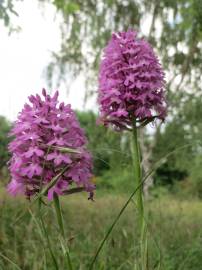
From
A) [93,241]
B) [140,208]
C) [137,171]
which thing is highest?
[137,171]

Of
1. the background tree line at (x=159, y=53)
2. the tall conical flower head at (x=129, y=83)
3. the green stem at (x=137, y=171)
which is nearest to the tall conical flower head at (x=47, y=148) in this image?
the green stem at (x=137, y=171)

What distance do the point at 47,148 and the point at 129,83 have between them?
0.81 meters

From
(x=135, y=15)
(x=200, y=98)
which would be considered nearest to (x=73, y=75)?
(x=135, y=15)

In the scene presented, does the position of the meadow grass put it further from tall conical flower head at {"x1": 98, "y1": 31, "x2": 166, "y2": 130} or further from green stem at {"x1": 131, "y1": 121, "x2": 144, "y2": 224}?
tall conical flower head at {"x1": 98, "y1": 31, "x2": 166, "y2": 130}

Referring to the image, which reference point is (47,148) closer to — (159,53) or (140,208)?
(140,208)

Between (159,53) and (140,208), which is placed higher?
(159,53)

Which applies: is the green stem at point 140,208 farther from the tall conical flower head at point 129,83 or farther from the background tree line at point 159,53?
the background tree line at point 159,53

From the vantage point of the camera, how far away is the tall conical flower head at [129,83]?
290 centimetres

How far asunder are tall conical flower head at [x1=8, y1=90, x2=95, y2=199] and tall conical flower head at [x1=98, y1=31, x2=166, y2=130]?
21.9 inches

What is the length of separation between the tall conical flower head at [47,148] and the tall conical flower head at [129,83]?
56 centimetres

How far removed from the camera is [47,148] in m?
2.29

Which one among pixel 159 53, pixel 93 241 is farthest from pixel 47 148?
pixel 159 53

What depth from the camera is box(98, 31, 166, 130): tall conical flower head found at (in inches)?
114

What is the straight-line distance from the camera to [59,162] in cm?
219
